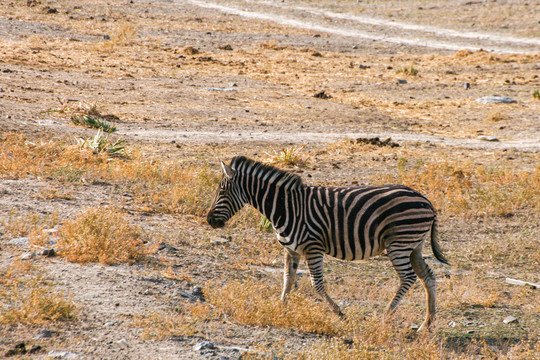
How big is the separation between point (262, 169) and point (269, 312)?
6.02 feet

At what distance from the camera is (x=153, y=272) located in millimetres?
7746

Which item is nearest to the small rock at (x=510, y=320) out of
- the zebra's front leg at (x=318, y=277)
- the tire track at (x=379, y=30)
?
the zebra's front leg at (x=318, y=277)

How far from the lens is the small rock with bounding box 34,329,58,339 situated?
5.71m

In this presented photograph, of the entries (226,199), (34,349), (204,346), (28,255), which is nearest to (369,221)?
(226,199)

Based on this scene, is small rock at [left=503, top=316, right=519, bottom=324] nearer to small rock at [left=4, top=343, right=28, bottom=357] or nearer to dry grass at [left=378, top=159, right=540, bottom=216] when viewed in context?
dry grass at [left=378, top=159, right=540, bottom=216]

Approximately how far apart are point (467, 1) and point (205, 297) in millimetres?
39292

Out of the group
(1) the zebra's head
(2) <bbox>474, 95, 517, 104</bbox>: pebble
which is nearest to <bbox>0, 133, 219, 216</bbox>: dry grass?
(1) the zebra's head

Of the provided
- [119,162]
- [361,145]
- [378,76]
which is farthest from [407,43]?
[119,162]

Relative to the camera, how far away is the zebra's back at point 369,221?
728cm

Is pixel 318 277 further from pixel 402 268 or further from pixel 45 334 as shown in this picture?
pixel 45 334

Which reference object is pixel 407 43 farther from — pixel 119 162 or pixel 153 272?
pixel 153 272

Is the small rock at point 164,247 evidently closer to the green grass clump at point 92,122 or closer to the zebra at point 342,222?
the zebra at point 342,222

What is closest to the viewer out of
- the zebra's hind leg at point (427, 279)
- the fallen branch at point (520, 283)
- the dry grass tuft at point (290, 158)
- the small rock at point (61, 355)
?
the small rock at point (61, 355)

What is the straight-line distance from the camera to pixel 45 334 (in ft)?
18.9
